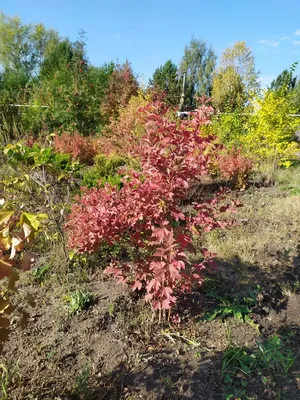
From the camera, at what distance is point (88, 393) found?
1.66 m

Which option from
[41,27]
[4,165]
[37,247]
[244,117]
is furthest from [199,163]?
[41,27]

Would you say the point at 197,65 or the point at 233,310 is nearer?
the point at 233,310

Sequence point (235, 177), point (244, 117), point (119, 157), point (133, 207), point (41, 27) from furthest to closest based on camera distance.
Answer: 1. point (41, 27)
2. point (244, 117)
3. point (119, 157)
4. point (235, 177)
5. point (133, 207)

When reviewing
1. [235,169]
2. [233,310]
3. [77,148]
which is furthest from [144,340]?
[77,148]

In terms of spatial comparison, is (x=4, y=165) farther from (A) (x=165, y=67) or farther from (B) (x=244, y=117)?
(A) (x=165, y=67)

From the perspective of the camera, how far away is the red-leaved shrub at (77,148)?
7.37 meters

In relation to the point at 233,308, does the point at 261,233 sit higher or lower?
higher

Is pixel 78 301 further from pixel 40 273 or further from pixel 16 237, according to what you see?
pixel 16 237

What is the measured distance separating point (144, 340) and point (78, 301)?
63 cm

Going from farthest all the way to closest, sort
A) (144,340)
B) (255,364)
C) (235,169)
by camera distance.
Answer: (235,169), (144,340), (255,364)

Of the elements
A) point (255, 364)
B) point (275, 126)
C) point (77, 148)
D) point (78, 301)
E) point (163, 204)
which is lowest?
point (255, 364)

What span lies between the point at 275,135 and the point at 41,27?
35314 millimetres

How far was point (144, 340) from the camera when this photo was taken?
2.11 meters

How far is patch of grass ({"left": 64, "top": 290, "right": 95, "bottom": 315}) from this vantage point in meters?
2.31
